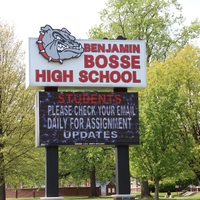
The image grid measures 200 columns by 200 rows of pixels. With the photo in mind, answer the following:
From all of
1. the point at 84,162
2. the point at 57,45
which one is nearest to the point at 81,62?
the point at 57,45

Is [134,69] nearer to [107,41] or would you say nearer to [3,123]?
[107,41]

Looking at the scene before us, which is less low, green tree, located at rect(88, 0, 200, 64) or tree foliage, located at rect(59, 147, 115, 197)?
green tree, located at rect(88, 0, 200, 64)

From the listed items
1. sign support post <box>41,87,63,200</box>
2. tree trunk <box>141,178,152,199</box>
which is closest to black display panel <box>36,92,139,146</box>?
sign support post <box>41,87,63,200</box>

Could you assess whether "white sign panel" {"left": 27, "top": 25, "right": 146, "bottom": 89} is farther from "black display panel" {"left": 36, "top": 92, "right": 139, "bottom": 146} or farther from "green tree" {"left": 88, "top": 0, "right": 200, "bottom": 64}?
"green tree" {"left": 88, "top": 0, "right": 200, "bottom": 64}

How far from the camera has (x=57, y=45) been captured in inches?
1017

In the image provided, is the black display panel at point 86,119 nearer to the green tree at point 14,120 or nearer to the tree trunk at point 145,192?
the green tree at point 14,120

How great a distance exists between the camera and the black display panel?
24781mm

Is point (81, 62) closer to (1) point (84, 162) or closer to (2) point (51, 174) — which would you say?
(2) point (51, 174)

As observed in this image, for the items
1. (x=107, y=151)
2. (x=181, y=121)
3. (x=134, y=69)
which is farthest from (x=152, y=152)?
(x=107, y=151)

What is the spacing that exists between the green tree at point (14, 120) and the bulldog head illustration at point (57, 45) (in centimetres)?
1104

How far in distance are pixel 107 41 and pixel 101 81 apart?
198 cm

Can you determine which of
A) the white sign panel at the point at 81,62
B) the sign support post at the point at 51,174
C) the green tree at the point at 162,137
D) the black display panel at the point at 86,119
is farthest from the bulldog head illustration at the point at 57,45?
the green tree at the point at 162,137

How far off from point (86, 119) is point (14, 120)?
12.6 meters

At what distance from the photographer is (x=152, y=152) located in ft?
114
